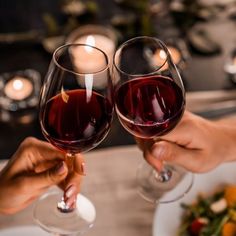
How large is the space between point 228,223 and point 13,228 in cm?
38

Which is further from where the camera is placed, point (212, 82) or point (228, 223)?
point (212, 82)

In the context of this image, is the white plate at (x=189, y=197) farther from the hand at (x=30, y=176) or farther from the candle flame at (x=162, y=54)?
the candle flame at (x=162, y=54)

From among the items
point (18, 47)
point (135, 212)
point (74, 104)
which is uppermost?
point (74, 104)

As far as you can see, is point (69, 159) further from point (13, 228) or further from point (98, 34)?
point (98, 34)

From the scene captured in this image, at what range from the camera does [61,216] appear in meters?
1.04

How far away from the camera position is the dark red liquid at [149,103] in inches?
32.6

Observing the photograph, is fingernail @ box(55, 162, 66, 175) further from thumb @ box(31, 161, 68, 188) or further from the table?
the table

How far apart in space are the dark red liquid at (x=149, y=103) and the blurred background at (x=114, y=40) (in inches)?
15.5

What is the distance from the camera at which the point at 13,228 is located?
971 millimetres

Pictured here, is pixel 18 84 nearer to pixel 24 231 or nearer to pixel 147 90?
pixel 24 231

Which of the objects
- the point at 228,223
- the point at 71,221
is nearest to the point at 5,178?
the point at 71,221

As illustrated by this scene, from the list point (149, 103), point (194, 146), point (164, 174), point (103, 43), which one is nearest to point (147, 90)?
point (149, 103)

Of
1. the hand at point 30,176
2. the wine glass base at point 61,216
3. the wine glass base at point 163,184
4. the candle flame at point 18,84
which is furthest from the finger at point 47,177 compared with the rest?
the candle flame at point 18,84

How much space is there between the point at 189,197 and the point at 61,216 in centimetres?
24
